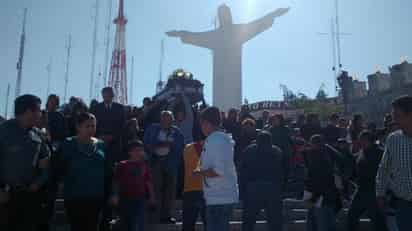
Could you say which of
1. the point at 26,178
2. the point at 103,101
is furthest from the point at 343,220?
the point at 26,178

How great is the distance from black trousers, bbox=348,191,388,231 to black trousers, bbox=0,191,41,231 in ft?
16.4

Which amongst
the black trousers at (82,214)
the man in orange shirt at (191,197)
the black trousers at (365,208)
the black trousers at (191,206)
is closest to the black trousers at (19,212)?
the black trousers at (82,214)

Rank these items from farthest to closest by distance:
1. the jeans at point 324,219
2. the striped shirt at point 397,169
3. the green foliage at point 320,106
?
1. the green foliage at point 320,106
2. the jeans at point 324,219
3. the striped shirt at point 397,169

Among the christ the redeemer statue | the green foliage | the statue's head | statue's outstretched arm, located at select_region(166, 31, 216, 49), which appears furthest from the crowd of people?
the green foliage

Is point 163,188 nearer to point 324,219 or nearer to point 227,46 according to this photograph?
point 324,219

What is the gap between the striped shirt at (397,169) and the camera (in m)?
4.29

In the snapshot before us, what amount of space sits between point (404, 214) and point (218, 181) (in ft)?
6.07

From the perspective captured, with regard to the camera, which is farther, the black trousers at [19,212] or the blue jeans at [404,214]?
the black trousers at [19,212]

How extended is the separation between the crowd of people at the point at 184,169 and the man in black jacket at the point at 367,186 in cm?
2

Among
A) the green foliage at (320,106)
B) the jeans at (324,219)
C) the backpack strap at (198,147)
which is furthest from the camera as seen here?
the green foliage at (320,106)

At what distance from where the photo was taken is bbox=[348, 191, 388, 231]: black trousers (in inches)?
289

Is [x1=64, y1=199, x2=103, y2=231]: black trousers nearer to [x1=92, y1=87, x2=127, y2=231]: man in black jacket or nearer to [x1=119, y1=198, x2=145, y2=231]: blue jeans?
[x1=119, y1=198, x2=145, y2=231]: blue jeans

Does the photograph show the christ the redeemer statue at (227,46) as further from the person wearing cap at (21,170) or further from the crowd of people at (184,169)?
the person wearing cap at (21,170)

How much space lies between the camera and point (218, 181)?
194 inches
